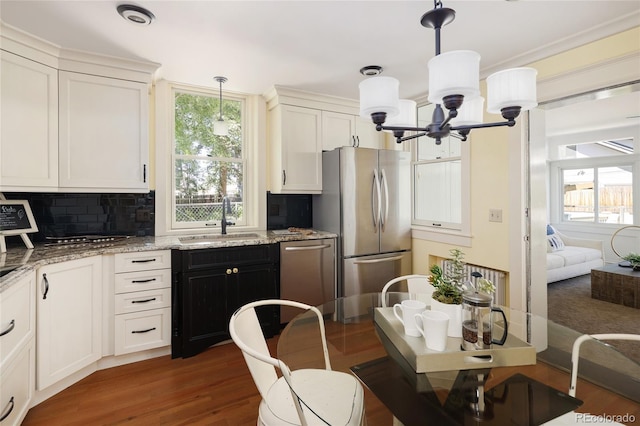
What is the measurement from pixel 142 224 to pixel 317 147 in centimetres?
197

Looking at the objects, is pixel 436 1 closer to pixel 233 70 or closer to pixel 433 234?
pixel 233 70

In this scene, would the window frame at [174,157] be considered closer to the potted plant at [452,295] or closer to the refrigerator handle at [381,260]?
the refrigerator handle at [381,260]

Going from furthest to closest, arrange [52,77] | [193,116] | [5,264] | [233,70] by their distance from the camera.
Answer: [193,116], [233,70], [52,77], [5,264]

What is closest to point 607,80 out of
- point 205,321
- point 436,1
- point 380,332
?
point 436,1

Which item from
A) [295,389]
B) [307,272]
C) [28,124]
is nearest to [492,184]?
[307,272]

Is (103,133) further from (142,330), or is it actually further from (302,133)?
(302,133)

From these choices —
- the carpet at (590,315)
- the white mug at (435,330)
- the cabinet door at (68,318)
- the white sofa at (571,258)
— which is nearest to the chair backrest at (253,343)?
the white mug at (435,330)

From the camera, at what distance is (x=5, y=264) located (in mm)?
1911

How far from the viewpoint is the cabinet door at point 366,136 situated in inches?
156

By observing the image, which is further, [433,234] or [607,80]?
[433,234]

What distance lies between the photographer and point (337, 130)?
379cm

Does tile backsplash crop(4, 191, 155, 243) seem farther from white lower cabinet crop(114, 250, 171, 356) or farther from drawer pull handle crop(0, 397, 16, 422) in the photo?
drawer pull handle crop(0, 397, 16, 422)

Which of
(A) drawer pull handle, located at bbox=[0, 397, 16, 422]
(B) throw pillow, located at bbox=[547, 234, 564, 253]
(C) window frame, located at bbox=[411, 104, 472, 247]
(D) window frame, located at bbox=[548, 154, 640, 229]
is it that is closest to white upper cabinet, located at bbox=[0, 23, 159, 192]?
(A) drawer pull handle, located at bbox=[0, 397, 16, 422]

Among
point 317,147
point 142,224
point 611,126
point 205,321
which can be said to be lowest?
point 205,321
